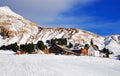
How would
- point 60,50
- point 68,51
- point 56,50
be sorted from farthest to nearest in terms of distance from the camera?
point 56,50
point 60,50
point 68,51

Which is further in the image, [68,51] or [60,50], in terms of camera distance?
[60,50]

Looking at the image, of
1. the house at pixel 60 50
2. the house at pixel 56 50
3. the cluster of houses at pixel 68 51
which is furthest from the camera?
the house at pixel 56 50

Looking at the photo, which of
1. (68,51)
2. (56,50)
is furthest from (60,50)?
(68,51)

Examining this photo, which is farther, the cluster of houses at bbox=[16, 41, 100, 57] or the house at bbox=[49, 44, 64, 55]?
the house at bbox=[49, 44, 64, 55]

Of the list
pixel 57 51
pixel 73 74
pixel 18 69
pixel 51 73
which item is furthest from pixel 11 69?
pixel 57 51

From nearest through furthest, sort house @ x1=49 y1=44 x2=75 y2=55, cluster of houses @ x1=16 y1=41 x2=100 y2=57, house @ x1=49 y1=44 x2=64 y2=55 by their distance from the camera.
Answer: house @ x1=49 y1=44 x2=75 y2=55 < cluster of houses @ x1=16 y1=41 x2=100 y2=57 < house @ x1=49 y1=44 x2=64 y2=55

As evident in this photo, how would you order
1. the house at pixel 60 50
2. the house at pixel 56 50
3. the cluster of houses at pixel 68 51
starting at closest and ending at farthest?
the house at pixel 60 50 → the cluster of houses at pixel 68 51 → the house at pixel 56 50

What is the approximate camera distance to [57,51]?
10050cm

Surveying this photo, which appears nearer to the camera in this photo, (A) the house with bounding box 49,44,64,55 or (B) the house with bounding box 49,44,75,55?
(B) the house with bounding box 49,44,75,55

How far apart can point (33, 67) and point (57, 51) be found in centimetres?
6638

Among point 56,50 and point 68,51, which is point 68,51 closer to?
point 68,51

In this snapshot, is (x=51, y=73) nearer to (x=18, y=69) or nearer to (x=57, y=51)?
(x=18, y=69)

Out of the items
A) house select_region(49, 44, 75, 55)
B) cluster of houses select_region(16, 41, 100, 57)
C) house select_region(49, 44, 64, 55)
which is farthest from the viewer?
house select_region(49, 44, 64, 55)

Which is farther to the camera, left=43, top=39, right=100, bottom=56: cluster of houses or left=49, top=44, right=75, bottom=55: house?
left=43, top=39, right=100, bottom=56: cluster of houses
